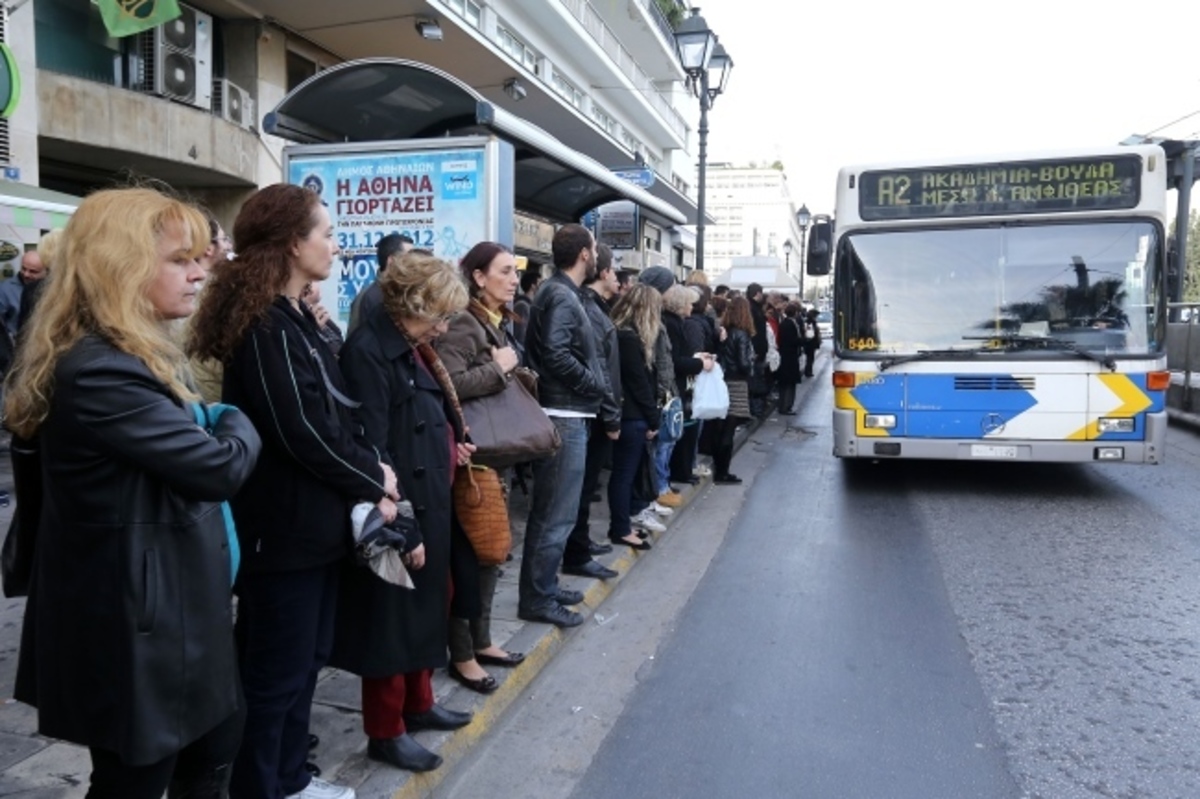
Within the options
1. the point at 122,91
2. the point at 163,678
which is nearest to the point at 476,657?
the point at 163,678


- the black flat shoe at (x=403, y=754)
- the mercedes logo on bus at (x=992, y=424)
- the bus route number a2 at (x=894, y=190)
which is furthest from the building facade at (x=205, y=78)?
the mercedes logo on bus at (x=992, y=424)

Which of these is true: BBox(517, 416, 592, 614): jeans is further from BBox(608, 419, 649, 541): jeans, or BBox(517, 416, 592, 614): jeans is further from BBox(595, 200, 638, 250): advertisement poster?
BBox(595, 200, 638, 250): advertisement poster

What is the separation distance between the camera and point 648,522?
6.75 meters

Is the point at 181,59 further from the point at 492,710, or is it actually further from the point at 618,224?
the point at 492,710

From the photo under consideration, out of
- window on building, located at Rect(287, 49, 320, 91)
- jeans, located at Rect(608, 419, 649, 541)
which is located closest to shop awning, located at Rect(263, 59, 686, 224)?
jeans, located at Rect(608, 419, 649, 541)

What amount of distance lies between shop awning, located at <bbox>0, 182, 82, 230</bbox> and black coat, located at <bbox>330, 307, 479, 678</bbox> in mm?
7022

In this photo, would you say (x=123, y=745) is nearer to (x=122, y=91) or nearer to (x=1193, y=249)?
(x=122, y=91)

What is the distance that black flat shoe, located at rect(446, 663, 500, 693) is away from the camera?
12.3ft

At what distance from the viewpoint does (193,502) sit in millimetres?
1962

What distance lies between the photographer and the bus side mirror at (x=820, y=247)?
8977mm

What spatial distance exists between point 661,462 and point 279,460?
4.80 meters

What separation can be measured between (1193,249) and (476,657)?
66090 millimetres

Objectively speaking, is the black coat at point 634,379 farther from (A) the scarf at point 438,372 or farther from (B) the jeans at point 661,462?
(A) the scarf at point 438,372

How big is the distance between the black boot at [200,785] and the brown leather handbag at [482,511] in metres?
1.45
